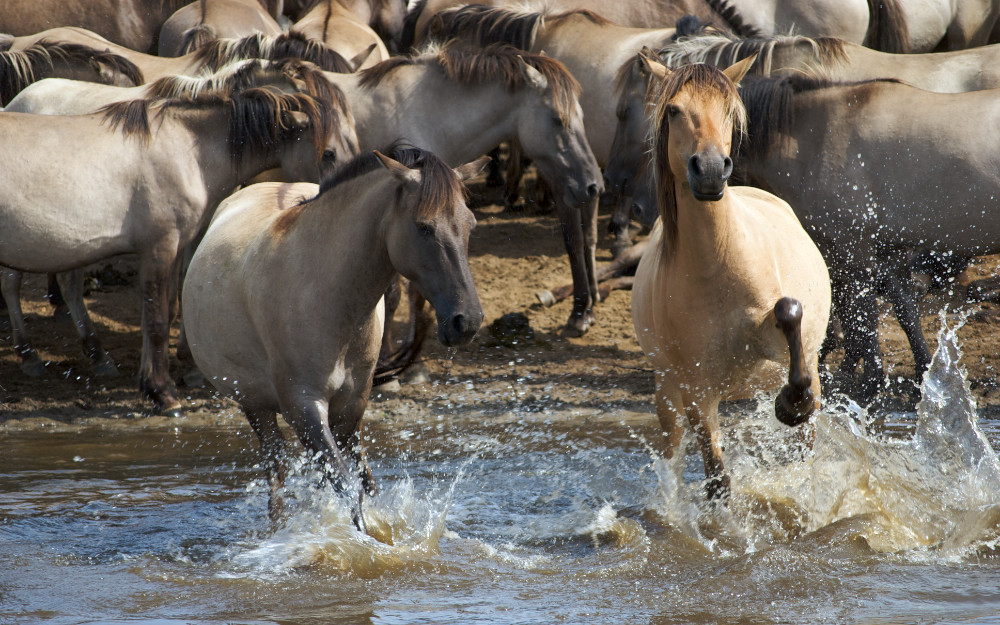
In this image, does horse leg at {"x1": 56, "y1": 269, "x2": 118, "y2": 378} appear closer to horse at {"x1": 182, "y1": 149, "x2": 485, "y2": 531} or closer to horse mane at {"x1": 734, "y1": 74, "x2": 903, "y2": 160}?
horse at {"x1": 182, "y1": 149, "x2": 485, "y2": 531}

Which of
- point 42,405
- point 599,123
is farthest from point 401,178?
point 599,123

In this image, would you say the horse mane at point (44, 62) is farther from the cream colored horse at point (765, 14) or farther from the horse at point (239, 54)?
the cream colored horse at point (765, 14)

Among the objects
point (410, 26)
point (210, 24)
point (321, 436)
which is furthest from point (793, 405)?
point (410, 26)

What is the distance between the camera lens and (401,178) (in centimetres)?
400

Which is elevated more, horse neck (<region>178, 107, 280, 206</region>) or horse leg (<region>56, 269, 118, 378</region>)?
horse neck (<region>178, 107, 280, 206</region>)

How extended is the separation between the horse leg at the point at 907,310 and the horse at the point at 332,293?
3.50 metres

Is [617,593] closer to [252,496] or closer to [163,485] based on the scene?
[252,496]

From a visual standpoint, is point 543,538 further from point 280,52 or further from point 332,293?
point 280,52

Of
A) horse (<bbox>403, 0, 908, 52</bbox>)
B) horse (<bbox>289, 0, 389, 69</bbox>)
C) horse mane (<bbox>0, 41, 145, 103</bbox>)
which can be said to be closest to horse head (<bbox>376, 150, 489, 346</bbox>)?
horse (<bbox>289, 0, 389, 69</bbox>)

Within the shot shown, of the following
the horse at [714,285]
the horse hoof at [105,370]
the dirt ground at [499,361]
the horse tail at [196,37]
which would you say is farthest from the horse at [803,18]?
the horse at [714,285]

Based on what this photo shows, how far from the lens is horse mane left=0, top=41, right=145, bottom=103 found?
7.92 m

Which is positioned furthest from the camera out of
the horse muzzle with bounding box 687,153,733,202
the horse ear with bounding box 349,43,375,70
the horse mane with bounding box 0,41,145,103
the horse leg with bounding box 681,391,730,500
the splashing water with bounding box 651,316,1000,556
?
the horse ear with bounding box 349,43,375,70

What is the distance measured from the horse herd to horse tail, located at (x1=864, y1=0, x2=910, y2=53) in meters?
0.03

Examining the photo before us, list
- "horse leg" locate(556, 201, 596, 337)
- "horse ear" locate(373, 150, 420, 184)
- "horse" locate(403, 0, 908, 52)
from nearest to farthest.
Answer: "horse ear" locate(373, 150, 420, 184) → "horse leg" locate(556, 201, 596, 337) → "horse" locate(403, 0, 908, 52)
